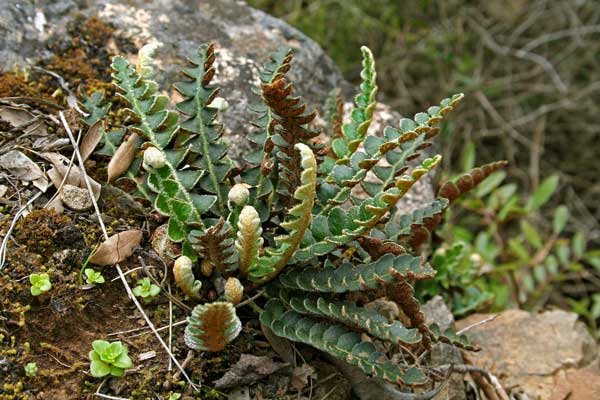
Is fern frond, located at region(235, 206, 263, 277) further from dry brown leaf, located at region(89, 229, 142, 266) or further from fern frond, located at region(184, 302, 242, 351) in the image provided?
dry brown leaf, located at region(89, 229, 142, 266)

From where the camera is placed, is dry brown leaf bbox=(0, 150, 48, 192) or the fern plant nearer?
the fern plant

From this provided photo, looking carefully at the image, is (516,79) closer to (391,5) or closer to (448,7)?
(448,7)

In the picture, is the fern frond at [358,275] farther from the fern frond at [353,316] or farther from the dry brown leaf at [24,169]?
the dry brown leaf at [24,169]

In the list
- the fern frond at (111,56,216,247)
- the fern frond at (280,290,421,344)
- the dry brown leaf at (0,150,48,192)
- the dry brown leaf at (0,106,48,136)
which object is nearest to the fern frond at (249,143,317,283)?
the fern frond at (280,290,421,344)

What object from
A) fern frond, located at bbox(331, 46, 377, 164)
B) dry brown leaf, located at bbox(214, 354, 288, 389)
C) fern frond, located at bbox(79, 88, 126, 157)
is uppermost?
fern frond, located at bbox(331, 46, 377, 164)

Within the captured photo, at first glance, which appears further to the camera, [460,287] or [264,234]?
[460,287]

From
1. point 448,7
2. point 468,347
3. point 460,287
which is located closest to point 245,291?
point 468,347
